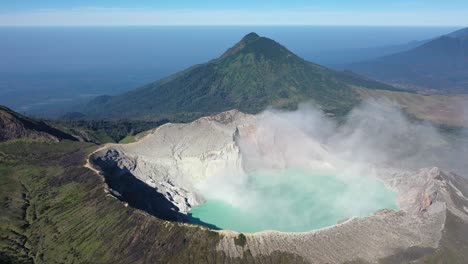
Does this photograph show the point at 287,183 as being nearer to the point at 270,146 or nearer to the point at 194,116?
the point at 270,146

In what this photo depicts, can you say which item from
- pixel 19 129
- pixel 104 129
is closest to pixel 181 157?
pixel 19 129

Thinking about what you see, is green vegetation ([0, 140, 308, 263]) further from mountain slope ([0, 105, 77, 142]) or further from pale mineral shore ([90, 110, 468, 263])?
mountain slope ([0, 105, 77, 142])

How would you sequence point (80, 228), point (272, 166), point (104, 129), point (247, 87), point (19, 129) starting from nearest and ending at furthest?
point (80, 228)
point (272, 166)
point (19, 129)
point (104, 129)
point (247, 87)

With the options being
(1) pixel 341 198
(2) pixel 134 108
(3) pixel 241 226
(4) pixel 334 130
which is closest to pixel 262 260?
(3) pixel 241 226

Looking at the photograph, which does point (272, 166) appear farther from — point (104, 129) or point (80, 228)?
point (104, 129)

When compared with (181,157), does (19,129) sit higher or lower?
higher

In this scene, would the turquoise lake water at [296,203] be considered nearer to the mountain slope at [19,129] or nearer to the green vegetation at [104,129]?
the mountain slope at [19,129]
